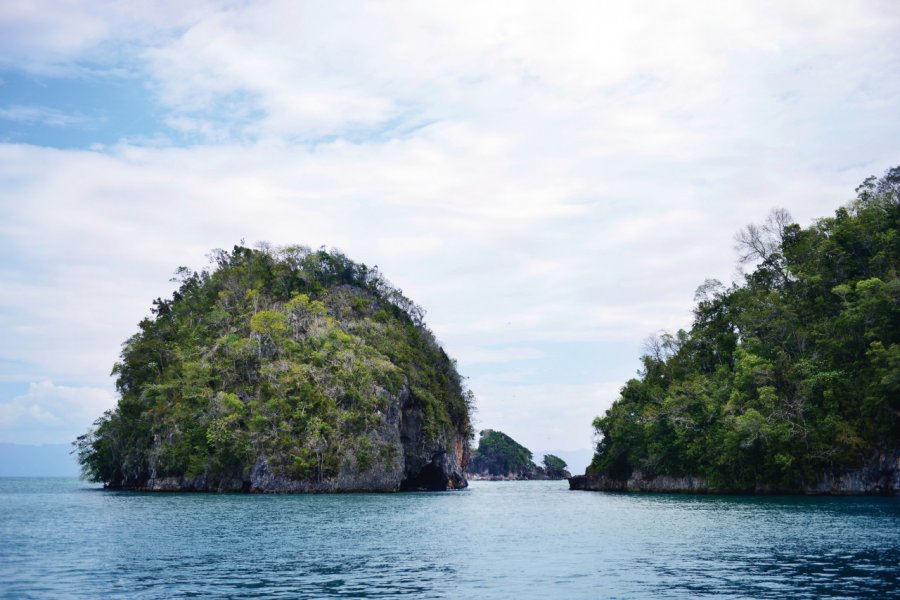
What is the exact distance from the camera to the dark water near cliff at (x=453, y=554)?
23.5m

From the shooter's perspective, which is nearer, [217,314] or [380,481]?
[380,481]

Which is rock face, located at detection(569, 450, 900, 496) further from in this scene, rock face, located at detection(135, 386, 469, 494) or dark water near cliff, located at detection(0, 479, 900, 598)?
rock face, located at detection(135, 386, 469, 494)

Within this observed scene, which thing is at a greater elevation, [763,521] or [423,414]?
[423,414]

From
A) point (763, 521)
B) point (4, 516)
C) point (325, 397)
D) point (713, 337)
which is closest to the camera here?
point (763, 521)

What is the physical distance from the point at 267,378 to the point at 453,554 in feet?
205

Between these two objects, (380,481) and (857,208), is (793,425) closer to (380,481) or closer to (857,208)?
(857,208)

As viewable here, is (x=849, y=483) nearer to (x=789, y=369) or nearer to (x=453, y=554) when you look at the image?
(x=789, y=369)

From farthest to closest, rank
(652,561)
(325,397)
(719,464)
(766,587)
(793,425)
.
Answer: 1. (325,397)
2. (719,464)
3. (793,425)
4. (652,561)
5. (766,587)

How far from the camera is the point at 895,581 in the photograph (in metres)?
23.4

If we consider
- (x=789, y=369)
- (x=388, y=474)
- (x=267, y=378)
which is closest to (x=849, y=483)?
(x=789, y=369)

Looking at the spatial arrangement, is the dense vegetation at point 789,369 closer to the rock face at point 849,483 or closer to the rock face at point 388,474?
the rock face at point 849,483

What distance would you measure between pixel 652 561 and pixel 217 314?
83.8 m

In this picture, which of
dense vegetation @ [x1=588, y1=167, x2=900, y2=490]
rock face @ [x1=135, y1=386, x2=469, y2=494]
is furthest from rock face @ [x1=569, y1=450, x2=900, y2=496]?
rock face @ [x1=135, y1=386, x2=469, y2=494]

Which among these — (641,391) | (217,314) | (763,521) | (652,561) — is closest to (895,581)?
(652,561)
